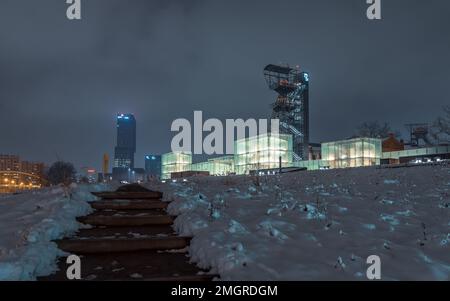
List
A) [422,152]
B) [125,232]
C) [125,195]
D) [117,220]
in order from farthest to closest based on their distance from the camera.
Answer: [422,152] < [125,195] < [117,220] < [125,232]

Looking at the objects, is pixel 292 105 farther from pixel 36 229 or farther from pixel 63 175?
pixel 36 229

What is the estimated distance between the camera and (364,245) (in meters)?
5.38

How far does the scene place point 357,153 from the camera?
54.0 meters

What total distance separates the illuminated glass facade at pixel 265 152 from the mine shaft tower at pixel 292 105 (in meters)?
20.0

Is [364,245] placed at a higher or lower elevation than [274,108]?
lower

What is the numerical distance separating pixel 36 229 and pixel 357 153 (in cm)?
5373

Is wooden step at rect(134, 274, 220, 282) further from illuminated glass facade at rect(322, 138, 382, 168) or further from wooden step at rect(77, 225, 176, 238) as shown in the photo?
illuminated glass facade at rect(322, 138, 382, 168)

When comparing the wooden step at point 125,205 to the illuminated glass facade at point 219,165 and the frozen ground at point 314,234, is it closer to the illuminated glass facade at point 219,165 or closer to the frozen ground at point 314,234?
the frozen ground at point 314,234

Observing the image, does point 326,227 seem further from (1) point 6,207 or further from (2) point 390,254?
(1) point 6,207

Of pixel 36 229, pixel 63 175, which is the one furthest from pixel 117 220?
pixel 63 175

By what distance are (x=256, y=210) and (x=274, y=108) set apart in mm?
79359

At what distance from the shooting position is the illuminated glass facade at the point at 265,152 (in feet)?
201
